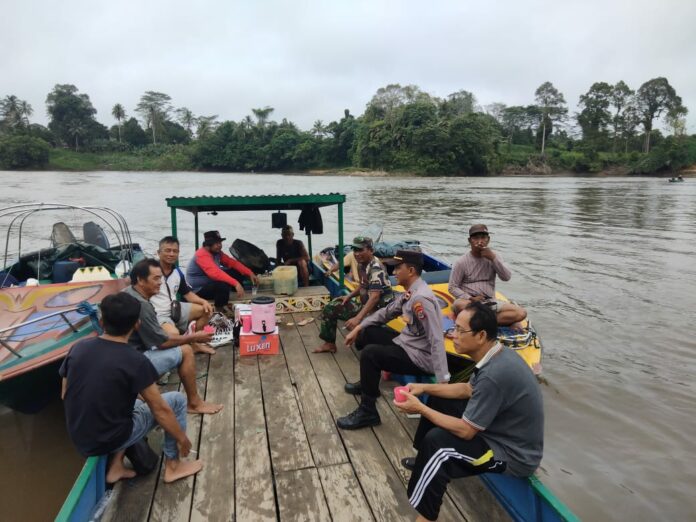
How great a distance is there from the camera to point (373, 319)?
4195mm

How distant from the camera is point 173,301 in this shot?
188 inches

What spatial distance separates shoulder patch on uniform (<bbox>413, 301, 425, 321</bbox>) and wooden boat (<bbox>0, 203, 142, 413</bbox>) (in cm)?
301

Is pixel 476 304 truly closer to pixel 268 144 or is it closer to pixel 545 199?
pixel 545 199

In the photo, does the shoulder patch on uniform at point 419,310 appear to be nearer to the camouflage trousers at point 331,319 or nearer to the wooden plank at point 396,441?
the wooden plank at point 396,441

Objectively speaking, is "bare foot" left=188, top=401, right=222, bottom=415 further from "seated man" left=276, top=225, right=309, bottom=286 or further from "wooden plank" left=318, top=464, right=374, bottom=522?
"seated man" left=276, top=225, right=309, bottom=286

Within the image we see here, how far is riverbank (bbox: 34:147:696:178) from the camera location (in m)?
67.0

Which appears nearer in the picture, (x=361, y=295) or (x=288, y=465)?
(x=288, y=465)

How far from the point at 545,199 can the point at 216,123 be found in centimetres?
7608

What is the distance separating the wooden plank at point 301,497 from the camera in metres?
2.84

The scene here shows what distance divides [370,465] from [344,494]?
13.4 inches

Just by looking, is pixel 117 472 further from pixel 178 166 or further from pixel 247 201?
pixel 178 166

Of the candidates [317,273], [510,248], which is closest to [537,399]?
[317,273]

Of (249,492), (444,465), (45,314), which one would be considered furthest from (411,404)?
(45,314)

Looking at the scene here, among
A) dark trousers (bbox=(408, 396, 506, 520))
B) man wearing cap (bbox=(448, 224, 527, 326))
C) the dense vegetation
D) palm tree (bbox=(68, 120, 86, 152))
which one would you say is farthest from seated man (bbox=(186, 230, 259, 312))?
palm tree (bbox=(68, 120, 86, 152))
